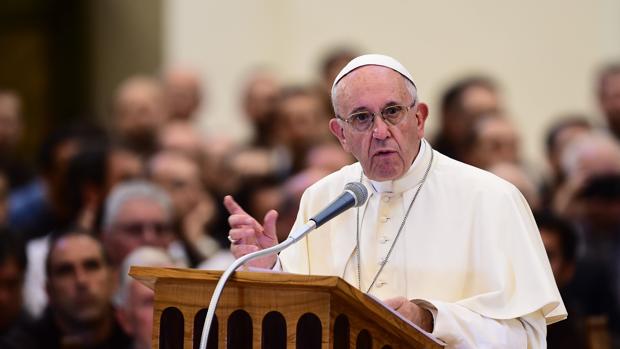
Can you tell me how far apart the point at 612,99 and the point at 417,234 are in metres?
4.81

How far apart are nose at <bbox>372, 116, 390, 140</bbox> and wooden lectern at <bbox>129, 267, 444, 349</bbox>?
54 centimetres

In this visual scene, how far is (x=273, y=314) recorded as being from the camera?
4.12 metres

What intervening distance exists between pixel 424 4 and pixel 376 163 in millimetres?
8020

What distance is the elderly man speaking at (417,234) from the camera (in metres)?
4.38

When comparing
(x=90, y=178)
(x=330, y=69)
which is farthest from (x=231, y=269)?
(x=330, y=69)

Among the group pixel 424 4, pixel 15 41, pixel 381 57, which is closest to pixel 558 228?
pixel 381 57

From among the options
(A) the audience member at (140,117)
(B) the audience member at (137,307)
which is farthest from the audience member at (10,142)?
(B) the audience member at (137,307)

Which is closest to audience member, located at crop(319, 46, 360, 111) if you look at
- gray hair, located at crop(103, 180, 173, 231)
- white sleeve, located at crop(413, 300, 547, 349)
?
gray hair, located at crop(103, 180, 173, 231)

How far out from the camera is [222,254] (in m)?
7.32

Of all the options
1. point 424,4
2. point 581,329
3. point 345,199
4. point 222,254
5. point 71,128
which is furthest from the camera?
point 424,4

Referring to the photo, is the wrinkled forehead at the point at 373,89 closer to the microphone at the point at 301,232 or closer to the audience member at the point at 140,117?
the microphone at the point at 301,232

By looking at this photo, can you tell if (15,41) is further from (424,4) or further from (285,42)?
(424,4)

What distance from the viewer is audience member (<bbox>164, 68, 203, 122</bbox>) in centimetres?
1005

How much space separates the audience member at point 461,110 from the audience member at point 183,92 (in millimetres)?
1857
